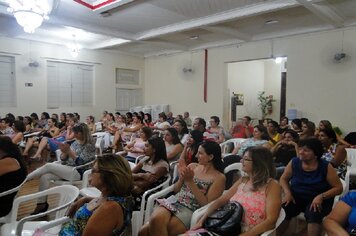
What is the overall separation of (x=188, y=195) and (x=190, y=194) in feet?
0.07

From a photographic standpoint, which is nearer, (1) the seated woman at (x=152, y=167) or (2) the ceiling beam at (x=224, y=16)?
(1) the seated woman at (x=152, y=167)

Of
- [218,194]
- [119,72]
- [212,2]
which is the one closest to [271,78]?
[119,72]

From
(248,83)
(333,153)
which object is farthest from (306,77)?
(333,153)

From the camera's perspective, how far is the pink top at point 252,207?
1.85 m

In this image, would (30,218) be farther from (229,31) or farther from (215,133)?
(229,31)

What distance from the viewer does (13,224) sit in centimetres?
202

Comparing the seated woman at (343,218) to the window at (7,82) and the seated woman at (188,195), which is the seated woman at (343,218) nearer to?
the seated woman at (188,195)

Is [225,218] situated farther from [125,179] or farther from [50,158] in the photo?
[50,158]

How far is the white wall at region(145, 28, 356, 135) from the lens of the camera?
595 centimetres

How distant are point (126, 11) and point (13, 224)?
434cm

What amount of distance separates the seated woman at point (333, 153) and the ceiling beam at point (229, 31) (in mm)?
3379

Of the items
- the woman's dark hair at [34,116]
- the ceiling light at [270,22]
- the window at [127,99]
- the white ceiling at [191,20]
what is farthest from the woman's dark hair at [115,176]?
the window at [127,99]

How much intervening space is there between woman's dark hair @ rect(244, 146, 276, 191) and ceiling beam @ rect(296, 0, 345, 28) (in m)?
3.31

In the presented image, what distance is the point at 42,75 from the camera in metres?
7.95
